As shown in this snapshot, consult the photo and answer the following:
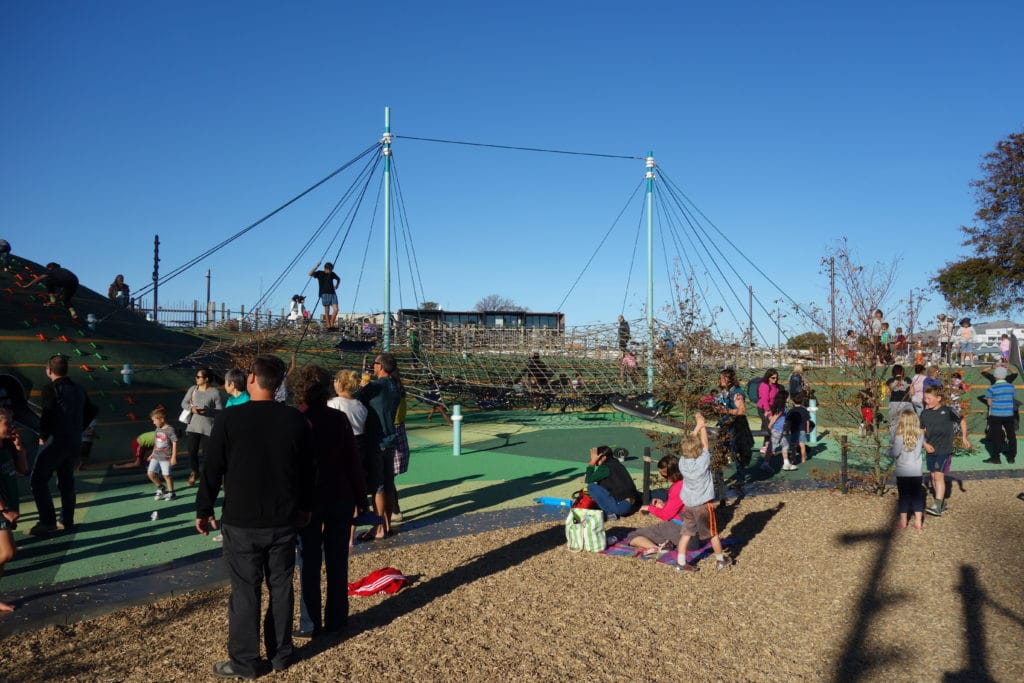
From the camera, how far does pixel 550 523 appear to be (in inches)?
320

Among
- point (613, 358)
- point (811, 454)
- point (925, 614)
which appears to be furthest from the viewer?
point (613, 358)

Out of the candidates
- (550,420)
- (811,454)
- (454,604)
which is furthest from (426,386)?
(454,604)

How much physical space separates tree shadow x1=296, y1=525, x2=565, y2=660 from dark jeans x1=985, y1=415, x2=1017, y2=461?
930 cm

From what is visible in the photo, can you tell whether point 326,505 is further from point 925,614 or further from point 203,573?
point 925,614

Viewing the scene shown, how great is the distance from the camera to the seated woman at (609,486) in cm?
828

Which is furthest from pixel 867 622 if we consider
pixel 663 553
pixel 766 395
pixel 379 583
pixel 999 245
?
pixel 999 245

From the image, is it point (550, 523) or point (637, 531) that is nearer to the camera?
point (637, 531)

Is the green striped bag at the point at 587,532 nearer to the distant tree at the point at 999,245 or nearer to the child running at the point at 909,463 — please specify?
the child running at the point at 909,463

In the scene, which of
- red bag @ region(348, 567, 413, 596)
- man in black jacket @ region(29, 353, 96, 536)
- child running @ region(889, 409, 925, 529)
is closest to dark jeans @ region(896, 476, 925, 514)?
child running @ region(889, 409, 925, 529)

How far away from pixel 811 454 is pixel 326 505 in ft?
37.3

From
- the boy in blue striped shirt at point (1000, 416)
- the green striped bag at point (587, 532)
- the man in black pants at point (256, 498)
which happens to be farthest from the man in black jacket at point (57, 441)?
the boy in blue striped shirt at point (1000, 416)

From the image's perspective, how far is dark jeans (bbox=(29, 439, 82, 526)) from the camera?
23.4 ft

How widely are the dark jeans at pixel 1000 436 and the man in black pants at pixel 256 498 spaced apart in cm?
1282

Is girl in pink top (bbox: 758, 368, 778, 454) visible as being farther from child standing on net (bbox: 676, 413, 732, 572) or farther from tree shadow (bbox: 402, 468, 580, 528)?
child standing on net (bbox: 676, 413, 732, 572)
